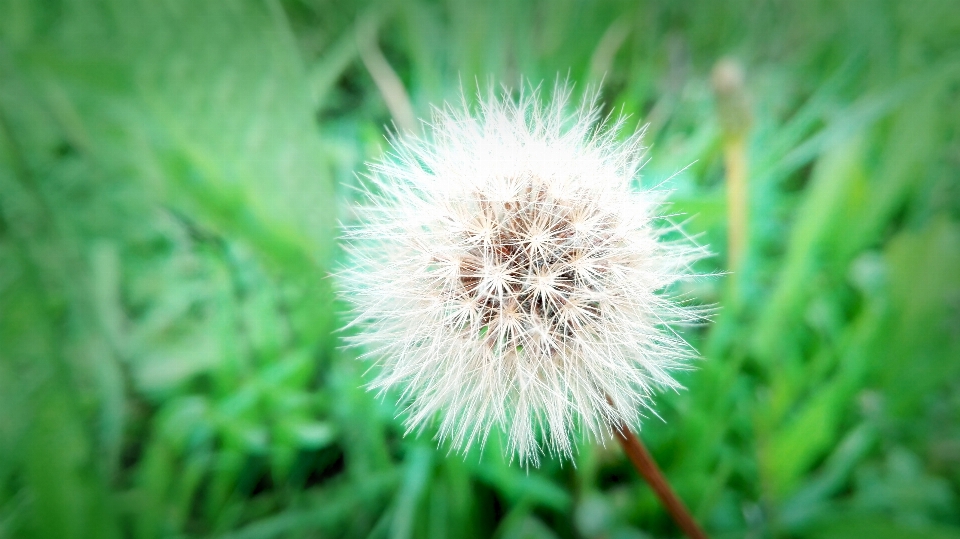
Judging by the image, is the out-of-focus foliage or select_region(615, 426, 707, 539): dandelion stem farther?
the out-of-focus foliage

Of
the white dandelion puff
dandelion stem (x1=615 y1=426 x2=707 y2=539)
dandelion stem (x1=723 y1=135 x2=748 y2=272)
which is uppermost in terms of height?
dandelion stem (x1=723 y1=135 x2=748 y2=272)

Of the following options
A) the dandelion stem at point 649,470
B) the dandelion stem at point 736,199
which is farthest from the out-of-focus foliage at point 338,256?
the dandelion stem at point 649,470

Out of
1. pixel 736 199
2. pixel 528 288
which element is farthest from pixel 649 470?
pixel 736 199

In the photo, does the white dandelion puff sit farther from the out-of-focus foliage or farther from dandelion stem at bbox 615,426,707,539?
the out-of-focus foliage

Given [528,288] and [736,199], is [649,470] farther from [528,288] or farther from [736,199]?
[736,199]

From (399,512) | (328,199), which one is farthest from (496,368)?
(328,199)

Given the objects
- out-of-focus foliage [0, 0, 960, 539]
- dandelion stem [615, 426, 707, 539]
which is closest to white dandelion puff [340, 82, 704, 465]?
dandelion stem [615, 426, 707, 539]
